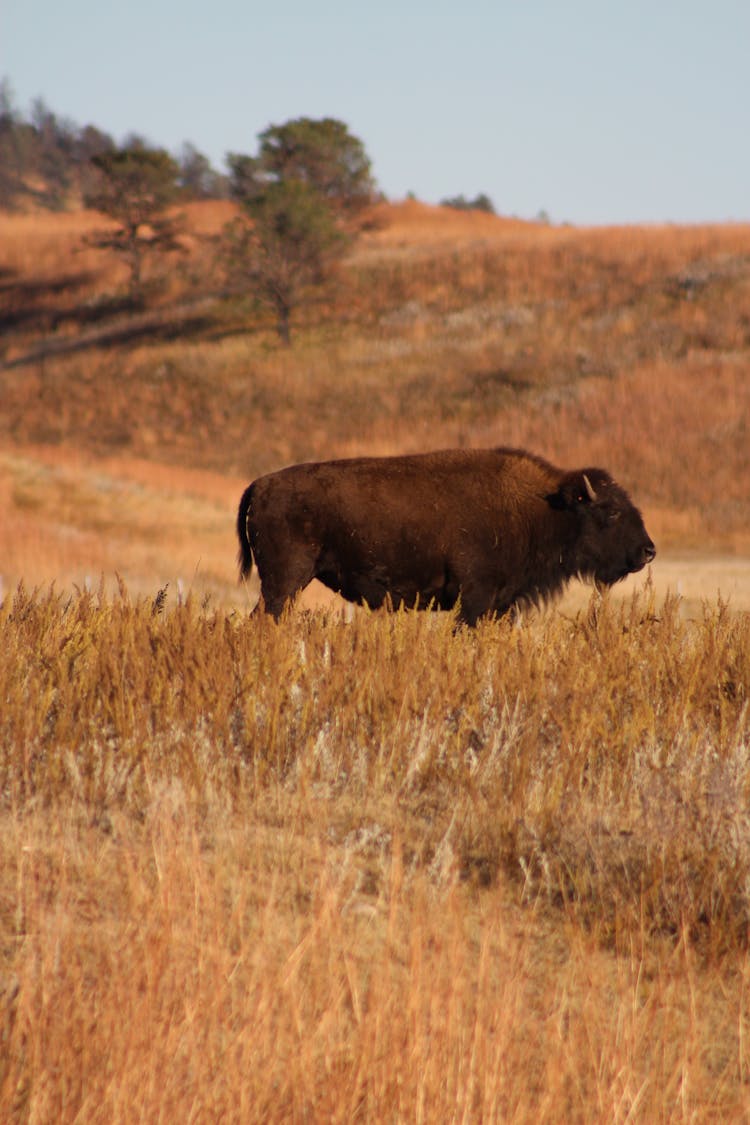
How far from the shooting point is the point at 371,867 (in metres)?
4.41

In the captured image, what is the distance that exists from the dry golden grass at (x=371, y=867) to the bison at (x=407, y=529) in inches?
52.5

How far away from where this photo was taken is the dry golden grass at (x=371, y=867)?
9.75ft

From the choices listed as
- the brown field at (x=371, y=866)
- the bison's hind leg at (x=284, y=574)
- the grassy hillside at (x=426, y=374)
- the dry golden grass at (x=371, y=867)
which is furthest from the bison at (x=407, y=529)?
the grassy hillside at (x=426, y=374)

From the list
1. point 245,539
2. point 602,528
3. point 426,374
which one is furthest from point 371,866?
point 426,374

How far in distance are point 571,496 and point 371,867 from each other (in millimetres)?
5200

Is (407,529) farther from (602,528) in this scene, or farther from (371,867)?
(371,867)

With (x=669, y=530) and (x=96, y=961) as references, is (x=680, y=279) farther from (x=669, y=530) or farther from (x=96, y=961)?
(x=96, y=961)

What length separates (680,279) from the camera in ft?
142

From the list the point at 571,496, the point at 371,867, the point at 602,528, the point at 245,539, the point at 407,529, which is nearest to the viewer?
the point at 371,867

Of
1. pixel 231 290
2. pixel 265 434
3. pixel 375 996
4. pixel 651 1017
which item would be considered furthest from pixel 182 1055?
pixel 231 290

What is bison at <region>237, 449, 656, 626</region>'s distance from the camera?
8.55 meters

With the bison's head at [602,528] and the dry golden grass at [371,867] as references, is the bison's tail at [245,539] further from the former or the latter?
the bison's head at [602,528]

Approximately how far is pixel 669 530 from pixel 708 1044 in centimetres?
2113

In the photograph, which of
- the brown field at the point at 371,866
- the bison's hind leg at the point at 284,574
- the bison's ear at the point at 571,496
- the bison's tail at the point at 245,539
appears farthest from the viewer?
the bison's ear at the point at 571,496
